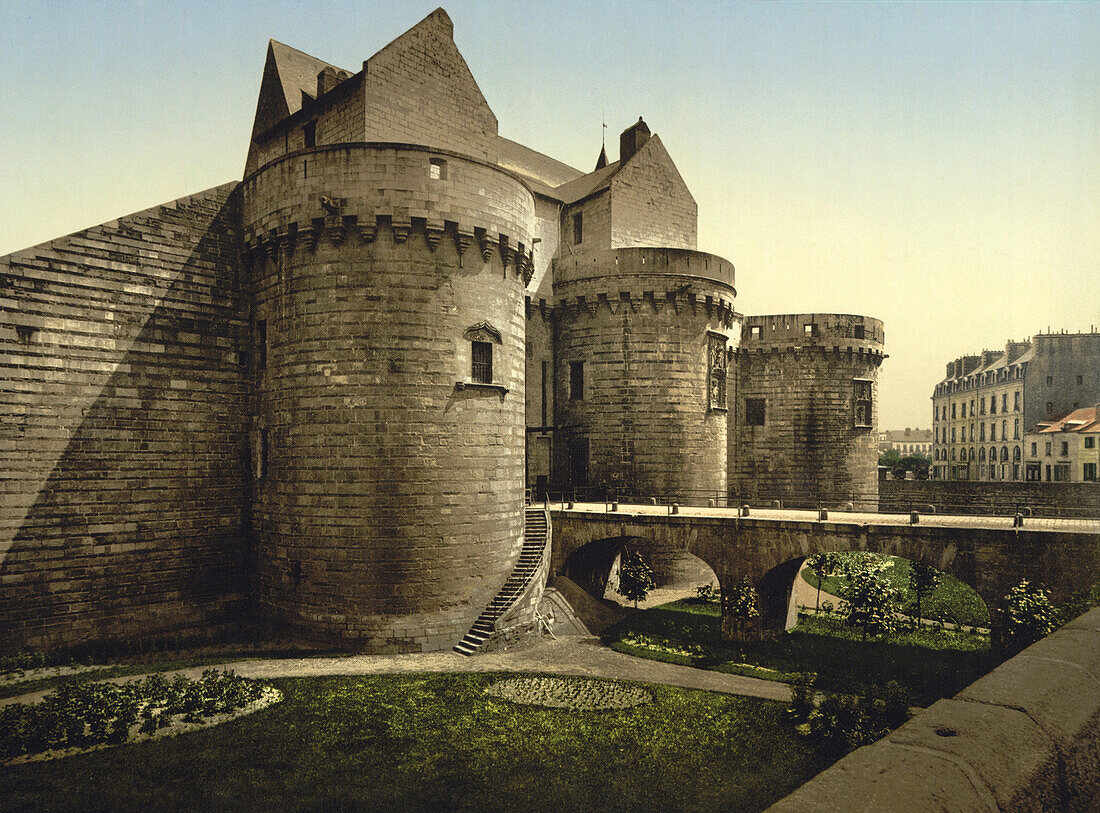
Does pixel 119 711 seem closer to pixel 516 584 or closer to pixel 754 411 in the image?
pixel 516 584

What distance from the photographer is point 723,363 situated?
3120 cm

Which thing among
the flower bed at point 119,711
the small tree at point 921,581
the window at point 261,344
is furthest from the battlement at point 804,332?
the flower bed at point 119,711

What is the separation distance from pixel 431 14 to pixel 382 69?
9.70 ft

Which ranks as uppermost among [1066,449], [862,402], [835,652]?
[862,402]

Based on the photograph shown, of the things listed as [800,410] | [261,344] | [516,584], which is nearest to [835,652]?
[516,584]

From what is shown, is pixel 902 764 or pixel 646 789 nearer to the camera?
pixel 902 764

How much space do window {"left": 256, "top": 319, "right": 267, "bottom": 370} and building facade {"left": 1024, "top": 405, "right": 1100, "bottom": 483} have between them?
47.6m

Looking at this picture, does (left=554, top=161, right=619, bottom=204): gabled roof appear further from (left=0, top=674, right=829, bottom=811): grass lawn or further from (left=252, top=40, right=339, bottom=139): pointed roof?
(left=0, top=674, right=829, bottom=811): grass lawn

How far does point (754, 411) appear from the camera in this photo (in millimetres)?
36219

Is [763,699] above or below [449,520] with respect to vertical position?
below

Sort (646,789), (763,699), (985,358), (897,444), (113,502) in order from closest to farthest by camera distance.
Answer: (646,789) → (763,699) → (113,502) → (985,358) → (897,444)

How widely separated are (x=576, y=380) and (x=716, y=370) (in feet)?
20.3

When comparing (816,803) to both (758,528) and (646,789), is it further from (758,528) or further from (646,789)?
(758,528)

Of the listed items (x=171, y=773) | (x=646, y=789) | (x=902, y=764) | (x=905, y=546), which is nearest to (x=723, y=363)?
(x=905, y=546)
